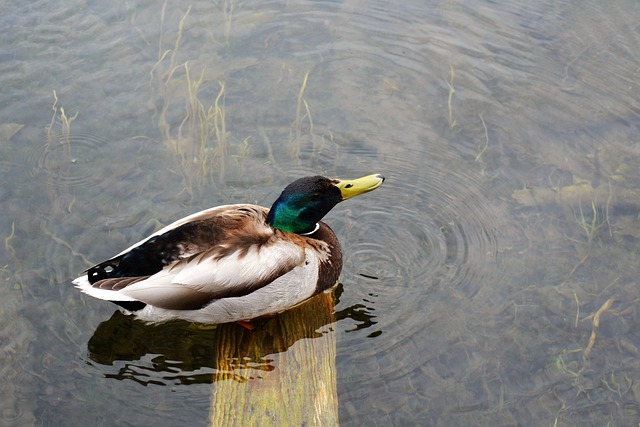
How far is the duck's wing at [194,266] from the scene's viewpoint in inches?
185

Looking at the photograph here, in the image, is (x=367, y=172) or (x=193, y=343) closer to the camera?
(x=193, y=343)

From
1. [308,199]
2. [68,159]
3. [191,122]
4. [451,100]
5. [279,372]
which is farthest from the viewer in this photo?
[451,100]

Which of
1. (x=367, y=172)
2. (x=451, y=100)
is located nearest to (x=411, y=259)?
(x=367, y=172)

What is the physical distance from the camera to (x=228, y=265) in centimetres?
477

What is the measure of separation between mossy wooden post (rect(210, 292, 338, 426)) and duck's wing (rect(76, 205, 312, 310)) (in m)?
0.32

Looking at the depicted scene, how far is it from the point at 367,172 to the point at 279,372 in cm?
220

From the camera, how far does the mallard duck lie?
4715 mm

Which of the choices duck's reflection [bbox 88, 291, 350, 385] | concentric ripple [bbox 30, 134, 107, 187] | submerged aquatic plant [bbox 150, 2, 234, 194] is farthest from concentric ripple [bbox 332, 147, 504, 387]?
concentric ripple [bbox 30, 134, 107, 187]

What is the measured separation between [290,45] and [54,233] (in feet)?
9.10

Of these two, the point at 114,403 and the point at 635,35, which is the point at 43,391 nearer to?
the point at 114,403

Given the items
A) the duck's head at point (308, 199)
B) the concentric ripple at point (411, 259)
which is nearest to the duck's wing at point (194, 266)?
the duck's head at point (308, 199)

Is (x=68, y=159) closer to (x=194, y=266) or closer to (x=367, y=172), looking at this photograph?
(x=194, y=266)

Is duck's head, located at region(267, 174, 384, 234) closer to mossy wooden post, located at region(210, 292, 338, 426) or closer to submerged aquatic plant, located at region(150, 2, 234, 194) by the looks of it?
mossy wooden post, located at region(210, 292, 338, 426)

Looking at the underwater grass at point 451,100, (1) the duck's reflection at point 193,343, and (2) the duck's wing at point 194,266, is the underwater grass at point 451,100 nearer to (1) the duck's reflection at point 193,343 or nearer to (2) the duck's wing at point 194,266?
(1) the duck's reflection at point 193,343
